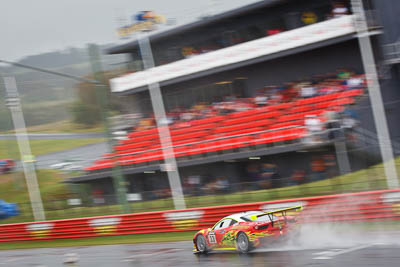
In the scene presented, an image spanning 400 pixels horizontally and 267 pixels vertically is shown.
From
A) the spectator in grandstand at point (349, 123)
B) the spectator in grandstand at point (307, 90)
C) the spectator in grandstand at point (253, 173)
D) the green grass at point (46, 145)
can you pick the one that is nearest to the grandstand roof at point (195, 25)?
the spectator in grandstand at point (307, 90)

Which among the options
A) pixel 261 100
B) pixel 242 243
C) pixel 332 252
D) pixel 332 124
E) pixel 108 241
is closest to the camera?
pixel 332 252

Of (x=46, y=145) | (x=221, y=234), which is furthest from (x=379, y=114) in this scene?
(x=46, y=145)

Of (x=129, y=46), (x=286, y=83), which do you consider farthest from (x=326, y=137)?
(x=129, y=46)

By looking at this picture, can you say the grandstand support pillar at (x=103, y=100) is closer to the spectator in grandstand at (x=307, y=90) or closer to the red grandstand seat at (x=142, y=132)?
the red grandstand seat at (x=142, y=132)

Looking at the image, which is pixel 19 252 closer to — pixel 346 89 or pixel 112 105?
pixel 346 89

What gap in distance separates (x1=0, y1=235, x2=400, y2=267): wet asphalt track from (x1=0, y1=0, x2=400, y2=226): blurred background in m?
3.42

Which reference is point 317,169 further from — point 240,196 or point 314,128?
point 240,196

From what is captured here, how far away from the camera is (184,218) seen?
747 inches

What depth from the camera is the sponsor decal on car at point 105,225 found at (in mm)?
21359

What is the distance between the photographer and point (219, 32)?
93.0 ft

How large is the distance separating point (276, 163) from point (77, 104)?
143 ft

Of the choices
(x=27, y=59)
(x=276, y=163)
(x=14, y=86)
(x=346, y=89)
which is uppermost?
(x=27, y=59)

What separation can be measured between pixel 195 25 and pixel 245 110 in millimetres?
6352

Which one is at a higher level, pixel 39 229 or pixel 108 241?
pixel 39 229
